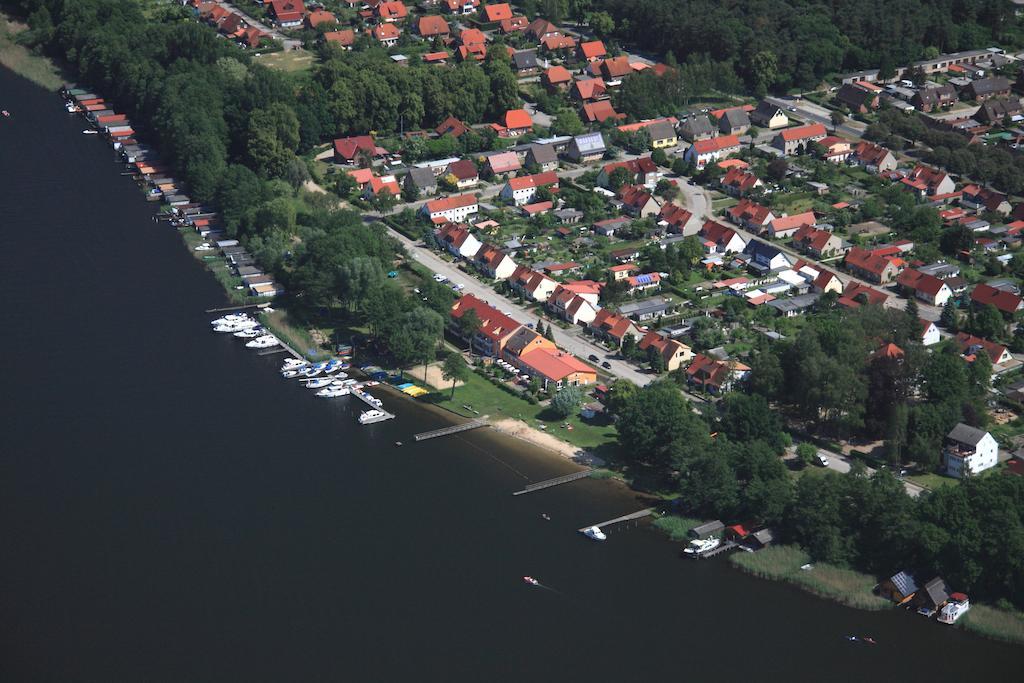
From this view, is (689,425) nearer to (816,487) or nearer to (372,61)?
(816,487)

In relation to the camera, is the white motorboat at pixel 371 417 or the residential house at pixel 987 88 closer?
the white motorboat at pixel 371 417

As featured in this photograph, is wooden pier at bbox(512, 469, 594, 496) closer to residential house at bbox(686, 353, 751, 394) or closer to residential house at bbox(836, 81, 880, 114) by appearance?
residential house at bbox(686, 353, 751, 394)

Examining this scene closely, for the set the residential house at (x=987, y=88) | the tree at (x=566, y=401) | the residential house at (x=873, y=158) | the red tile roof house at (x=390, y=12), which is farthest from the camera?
the red tile roof house at (x=390, y=12)

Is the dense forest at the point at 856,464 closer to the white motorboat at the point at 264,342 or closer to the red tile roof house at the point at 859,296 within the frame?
the red tile roof house at the point at 859,296

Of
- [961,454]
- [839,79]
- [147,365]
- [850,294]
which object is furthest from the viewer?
[839,79]

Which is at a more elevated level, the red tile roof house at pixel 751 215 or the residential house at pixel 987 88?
the residential house at pixel 987 88

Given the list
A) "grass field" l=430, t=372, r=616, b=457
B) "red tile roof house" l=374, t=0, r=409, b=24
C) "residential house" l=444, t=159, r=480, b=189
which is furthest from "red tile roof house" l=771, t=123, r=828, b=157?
"red tile roof house" l=374, t=0, r=409, b=24

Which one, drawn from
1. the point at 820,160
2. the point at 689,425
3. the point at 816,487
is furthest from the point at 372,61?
the point at 816,487

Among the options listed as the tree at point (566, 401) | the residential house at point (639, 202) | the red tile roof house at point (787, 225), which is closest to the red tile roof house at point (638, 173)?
the residential house at point (639, 202)
